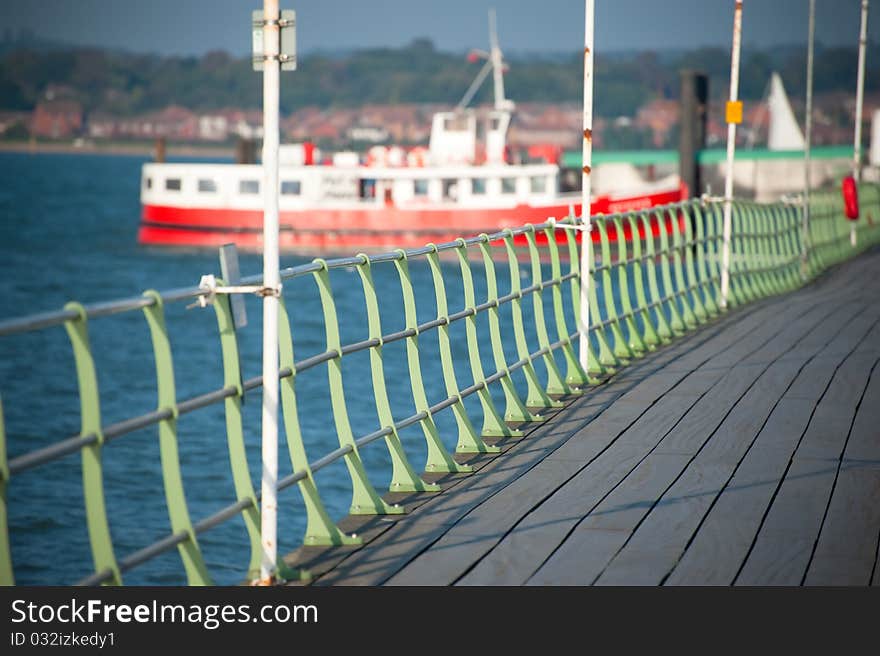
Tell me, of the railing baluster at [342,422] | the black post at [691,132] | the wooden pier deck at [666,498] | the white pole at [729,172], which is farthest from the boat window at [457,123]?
the railing baluster at [342,422]

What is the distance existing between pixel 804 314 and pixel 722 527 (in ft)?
31.4

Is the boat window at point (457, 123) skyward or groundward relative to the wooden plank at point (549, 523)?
skyward

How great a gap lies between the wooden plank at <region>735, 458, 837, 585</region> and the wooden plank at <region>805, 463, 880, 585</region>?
5 centimetres

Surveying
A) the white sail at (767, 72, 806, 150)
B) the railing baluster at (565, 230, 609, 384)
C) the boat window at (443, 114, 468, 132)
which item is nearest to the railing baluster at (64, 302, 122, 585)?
the railing baluster at (565, 230, 609, 384)

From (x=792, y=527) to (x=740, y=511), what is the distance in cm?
35

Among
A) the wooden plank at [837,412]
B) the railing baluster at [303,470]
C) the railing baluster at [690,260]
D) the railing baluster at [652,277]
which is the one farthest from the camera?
the railing baluster at [690,260]

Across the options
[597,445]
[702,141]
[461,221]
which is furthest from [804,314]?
[702,141]

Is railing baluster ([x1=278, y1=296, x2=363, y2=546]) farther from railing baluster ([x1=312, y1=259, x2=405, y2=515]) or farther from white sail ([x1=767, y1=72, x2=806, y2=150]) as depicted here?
white sail ([x1=767, y1=72, x2=806, y2=150])

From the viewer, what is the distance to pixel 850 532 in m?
5.96

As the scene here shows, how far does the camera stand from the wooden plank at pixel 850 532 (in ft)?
17.5

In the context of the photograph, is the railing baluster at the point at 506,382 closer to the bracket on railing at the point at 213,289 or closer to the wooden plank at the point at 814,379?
the wooden plank at the point at 814,379

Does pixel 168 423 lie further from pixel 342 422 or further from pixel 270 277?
pixel 342 422

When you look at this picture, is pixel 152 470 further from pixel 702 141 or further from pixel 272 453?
pixel 702 141
